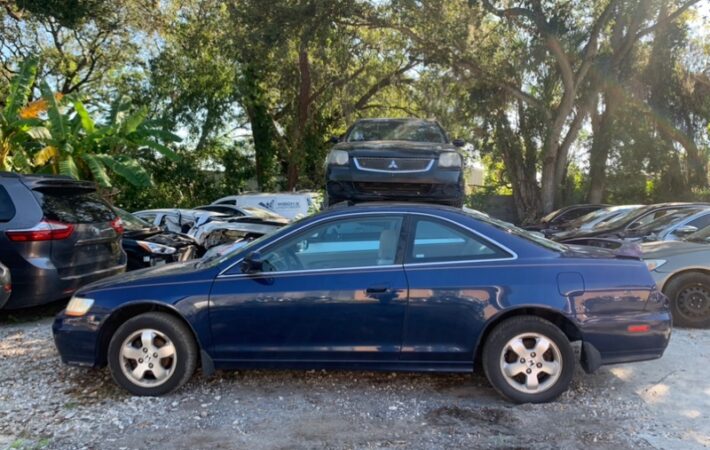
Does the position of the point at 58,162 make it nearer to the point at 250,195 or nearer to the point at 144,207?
the point at 250,195

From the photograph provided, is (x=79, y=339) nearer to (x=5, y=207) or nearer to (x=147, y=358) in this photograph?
(x=147, y=358)

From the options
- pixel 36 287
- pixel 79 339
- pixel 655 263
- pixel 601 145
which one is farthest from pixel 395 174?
pixel 601 145

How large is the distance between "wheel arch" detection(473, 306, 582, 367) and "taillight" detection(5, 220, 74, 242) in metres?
4.90

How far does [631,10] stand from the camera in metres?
15.9

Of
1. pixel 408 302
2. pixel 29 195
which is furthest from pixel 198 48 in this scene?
pixel 408 302

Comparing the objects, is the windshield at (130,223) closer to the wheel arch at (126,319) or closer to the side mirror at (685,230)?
the wheel arch at (126,319)

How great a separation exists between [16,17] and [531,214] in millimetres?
18889

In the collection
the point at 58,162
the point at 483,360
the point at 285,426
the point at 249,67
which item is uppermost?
the point at 249,67

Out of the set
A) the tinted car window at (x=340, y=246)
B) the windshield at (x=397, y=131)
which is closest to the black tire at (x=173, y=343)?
the tinted car window at (x=340, y=246)

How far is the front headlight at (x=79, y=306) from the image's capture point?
445 centimetres

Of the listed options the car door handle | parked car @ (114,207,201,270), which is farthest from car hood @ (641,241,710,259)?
parked car @ (114,207,201,270)

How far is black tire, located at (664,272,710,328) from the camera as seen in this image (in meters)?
6.53

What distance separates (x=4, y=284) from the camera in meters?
5.82

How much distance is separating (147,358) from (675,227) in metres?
7.52
